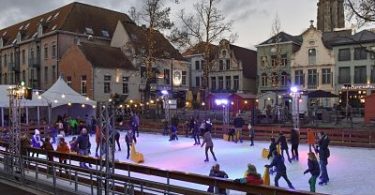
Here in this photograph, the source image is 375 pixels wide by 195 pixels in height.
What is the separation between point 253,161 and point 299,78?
3354 cm

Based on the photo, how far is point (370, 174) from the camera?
16234mm

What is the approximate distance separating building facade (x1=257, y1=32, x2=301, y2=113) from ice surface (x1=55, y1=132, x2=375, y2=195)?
2610 cm

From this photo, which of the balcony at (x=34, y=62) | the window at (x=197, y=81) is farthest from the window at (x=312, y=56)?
the balcony at (x=34, y=62)

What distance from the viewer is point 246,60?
60969 mm

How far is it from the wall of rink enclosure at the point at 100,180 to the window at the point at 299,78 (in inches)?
1547

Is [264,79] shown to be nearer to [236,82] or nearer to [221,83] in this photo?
[236,82]

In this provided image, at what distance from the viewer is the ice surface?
575 inches

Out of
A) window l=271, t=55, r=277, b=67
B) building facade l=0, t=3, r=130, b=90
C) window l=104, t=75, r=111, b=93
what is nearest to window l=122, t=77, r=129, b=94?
window l=104, t=75, r=111, b=93

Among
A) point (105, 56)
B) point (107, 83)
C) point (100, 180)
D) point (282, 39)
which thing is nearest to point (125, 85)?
point (107, 83)

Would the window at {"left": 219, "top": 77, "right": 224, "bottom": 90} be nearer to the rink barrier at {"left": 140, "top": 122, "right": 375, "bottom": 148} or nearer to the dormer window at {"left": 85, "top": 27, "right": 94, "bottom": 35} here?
the dormer window at {"left": 85, "top": 27, "right": 94, "bottom": 35}

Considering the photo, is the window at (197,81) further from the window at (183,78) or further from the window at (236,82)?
the window at (236,82)

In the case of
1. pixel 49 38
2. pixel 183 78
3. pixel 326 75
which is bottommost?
pixel 326 75

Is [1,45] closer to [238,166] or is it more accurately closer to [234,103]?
[234,103]

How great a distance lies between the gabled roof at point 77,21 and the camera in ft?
179
